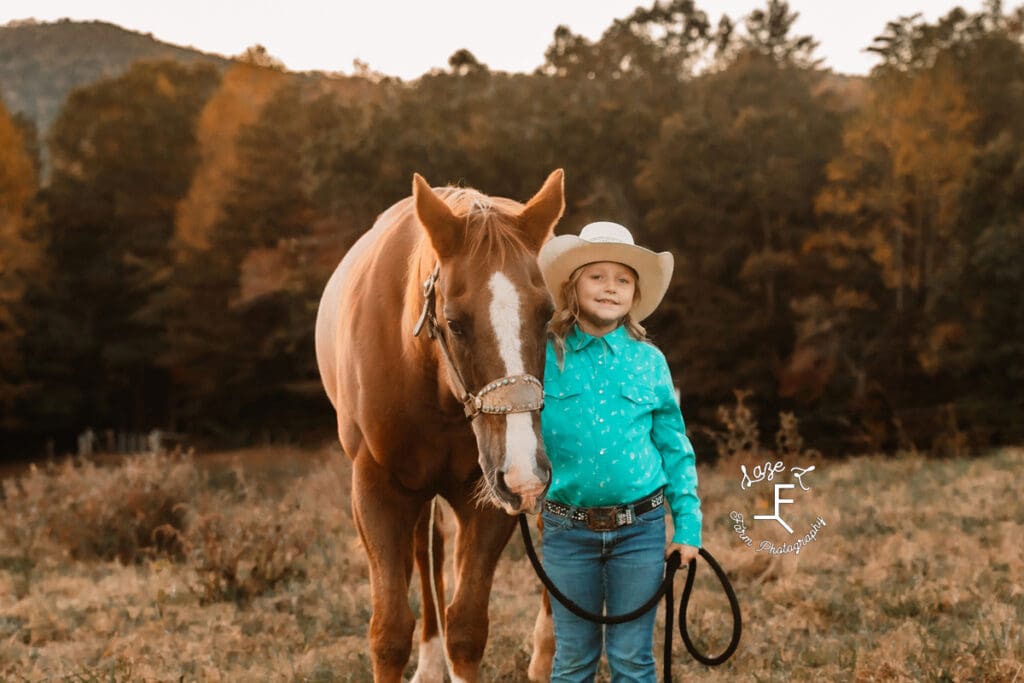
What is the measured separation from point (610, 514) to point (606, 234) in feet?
2.84

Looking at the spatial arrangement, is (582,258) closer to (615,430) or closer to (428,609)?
(615,430)

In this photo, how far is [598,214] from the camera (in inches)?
1009

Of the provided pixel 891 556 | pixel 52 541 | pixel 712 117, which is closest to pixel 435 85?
pixel 712 117

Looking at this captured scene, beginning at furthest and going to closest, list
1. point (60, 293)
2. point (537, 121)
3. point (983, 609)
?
point (60, 293)
point (537, 121)
point (983, 609)

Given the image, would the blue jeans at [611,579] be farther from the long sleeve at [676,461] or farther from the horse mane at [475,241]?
the horse mane at [475,241]

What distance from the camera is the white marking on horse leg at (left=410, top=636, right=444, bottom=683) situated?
4.04 m

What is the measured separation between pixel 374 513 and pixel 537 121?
82.2 feet

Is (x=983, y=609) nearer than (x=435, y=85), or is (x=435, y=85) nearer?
(x=983, y=609)

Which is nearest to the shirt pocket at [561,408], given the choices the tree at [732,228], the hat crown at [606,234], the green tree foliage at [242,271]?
the hat crown at [606,234]

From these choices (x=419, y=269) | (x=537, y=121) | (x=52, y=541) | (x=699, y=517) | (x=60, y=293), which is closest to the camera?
(x=699, y=517)

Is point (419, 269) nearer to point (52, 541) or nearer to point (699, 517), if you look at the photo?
point (699, 517)

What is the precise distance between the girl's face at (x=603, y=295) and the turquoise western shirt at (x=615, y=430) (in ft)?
0.14

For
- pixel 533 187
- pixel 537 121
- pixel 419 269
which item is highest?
pixel 537 121

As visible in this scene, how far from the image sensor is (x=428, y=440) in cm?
325
